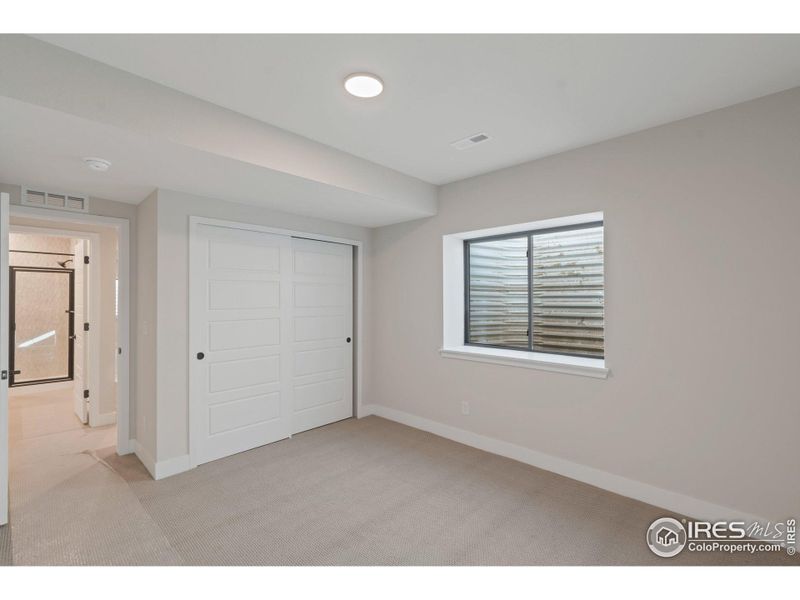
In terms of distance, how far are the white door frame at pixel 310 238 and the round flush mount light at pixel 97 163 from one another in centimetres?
72

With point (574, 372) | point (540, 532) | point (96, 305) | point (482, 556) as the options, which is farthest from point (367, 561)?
point (96, 305)

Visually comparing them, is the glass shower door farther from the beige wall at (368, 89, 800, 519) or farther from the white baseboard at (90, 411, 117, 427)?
the beige wall at (368, 89, 800, 519)

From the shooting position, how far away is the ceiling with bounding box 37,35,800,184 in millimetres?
1715

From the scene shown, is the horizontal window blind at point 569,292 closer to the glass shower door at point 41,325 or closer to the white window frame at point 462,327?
the white window frame at point 462,327

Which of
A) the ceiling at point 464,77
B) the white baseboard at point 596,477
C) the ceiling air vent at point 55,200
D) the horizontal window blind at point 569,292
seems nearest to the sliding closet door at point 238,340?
the ceiling air vent at point 55,200

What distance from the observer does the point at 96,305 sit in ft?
13.9

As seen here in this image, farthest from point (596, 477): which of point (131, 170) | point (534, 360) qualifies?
point (131, 170)

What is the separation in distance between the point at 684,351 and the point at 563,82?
5.91 ft

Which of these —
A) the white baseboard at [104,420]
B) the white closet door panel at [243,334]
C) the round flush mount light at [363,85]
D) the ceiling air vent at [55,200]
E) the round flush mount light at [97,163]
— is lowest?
the white baseboard at [104,420]

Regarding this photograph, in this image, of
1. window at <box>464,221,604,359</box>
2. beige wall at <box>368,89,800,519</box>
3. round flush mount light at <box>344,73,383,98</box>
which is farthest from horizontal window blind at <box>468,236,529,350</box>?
round flush mount light at <box>344,73,383,98</box>

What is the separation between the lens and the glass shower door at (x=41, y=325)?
5910mm

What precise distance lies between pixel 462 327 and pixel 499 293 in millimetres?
524

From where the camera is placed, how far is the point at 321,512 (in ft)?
8.11
